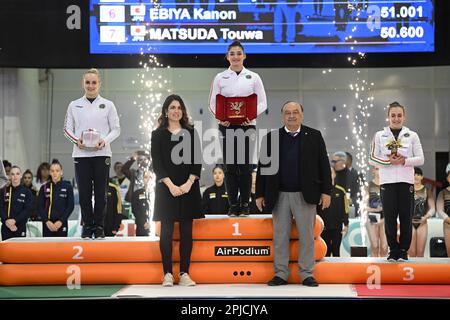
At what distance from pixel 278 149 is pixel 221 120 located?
633mm

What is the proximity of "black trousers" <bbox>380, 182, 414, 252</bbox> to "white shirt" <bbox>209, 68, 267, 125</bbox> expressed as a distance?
141 centimetres

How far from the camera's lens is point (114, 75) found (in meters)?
16.2

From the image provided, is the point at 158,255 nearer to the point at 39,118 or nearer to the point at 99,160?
the point at 99,160

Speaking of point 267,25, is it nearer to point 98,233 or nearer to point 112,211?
point 112,211

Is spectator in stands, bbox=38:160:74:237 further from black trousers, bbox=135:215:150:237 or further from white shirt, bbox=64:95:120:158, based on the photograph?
white shirt, bbox=64:95:120:158

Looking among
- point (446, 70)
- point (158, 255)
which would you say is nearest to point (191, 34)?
point (158, 255)

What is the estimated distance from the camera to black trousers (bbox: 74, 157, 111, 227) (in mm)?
6770

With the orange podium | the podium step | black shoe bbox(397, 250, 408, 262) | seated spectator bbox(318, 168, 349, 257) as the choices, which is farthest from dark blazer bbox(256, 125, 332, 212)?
seated spectator bbox(318, 168, 349, 257)

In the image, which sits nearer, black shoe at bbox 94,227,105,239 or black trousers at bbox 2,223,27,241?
black shoe at bbox 94,227,105,239

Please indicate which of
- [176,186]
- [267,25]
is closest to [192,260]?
[176,186]

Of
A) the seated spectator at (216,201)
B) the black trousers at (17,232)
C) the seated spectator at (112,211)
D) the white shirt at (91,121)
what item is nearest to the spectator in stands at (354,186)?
the seated spectator at (216,201)

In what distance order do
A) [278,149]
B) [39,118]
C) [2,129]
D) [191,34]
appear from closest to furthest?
[278,149], [191,34], [2,129], [39,118]

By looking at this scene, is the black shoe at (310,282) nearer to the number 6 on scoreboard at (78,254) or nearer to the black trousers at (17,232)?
the number 6 on scoreboard at (78,254)

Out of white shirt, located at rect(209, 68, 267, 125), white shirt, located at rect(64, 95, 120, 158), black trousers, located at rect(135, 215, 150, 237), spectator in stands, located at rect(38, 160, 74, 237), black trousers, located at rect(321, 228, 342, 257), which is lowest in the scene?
black trousers, located at rect(321, 228, 342, 257)
